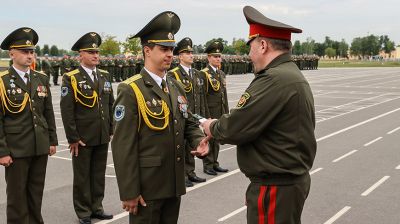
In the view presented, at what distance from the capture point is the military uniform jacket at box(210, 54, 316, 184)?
2.97 meters

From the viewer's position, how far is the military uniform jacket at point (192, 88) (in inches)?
294

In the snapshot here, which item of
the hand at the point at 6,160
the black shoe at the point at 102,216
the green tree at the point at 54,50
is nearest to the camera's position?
the hand at the point at 6,160

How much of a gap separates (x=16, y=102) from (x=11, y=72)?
338 mm

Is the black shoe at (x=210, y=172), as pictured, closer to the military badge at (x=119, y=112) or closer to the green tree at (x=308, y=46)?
the military badge at (x=119, y=112)

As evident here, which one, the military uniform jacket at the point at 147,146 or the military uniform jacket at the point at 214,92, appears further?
the military uniform jacket at the point at 214,92

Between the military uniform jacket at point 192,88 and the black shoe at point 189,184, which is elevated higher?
the military uniform jacket at point 192,88

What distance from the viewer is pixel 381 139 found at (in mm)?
10578

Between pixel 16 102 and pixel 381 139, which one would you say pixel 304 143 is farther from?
pixel 381 139

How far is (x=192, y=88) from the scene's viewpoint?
753 cm

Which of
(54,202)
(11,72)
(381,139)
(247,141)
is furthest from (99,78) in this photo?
(381,139)

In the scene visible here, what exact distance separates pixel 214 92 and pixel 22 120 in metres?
3.92

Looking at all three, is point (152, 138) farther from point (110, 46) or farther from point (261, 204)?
point (110, 46)

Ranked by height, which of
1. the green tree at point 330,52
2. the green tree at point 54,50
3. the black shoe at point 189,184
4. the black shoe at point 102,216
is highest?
the green tree at point 54,50

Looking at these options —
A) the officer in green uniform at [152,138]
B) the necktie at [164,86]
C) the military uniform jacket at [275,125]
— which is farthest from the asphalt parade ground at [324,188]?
the military uniform jacket at [275,125]
